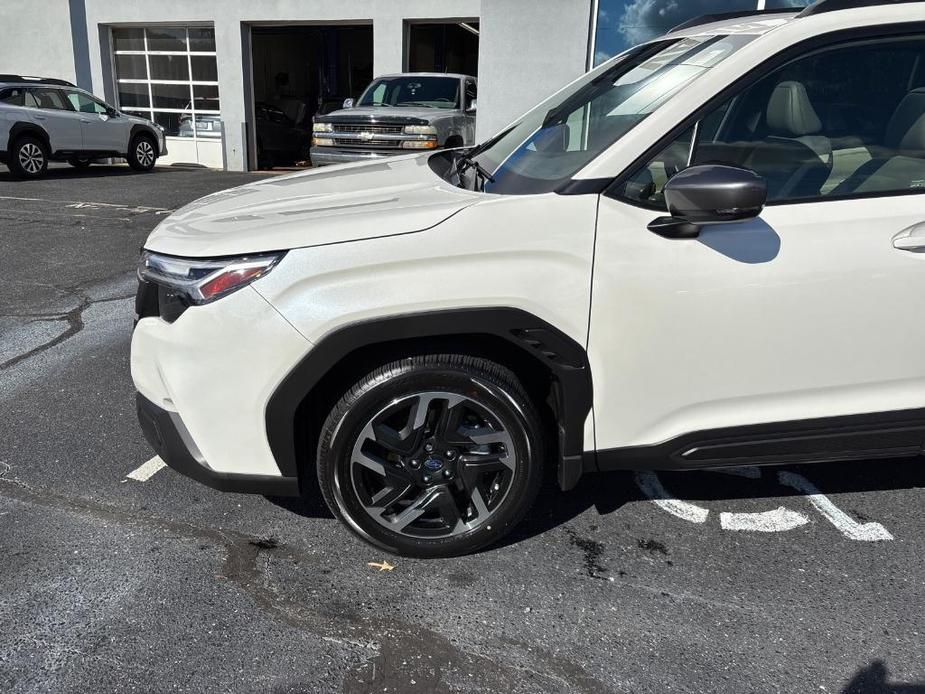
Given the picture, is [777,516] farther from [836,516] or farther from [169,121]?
[169,121]

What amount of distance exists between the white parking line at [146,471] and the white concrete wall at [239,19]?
1300cm

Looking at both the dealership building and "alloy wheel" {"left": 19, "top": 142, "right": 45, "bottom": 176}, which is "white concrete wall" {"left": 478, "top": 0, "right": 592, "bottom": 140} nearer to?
the dealership building

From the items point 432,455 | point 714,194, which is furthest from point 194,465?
point 714,194

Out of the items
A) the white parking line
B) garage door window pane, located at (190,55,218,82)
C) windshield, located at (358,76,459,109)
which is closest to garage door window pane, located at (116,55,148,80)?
garage door window pane, located at (190,55,218,82)

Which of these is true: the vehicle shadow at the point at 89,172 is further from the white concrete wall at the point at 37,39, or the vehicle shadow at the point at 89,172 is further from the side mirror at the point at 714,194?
the side mirror at the point at 714,194

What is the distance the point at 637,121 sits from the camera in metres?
2.53

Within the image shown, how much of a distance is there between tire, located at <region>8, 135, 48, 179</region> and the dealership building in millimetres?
4030

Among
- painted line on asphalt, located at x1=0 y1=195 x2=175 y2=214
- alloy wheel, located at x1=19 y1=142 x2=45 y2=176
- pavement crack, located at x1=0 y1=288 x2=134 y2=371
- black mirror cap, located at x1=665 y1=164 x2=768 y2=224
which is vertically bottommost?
pavement crack, located at x1=0 y1=288 x2=134 y2=371

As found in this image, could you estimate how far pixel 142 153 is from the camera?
51.9ft

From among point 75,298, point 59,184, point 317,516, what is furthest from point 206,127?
point 317,516

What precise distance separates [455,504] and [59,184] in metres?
13.0

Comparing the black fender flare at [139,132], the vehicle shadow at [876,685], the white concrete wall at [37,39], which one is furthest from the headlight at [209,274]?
the white concrete wall at [37,39]

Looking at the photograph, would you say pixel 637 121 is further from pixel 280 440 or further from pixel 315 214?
pixel 280 440

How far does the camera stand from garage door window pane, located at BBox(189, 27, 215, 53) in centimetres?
1684
